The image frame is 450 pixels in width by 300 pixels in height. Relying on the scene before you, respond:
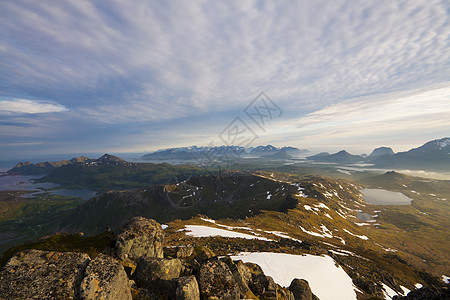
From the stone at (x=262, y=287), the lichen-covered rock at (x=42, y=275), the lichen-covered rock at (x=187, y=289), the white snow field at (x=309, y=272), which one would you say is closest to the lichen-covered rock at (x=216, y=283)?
the lichen-covered rock at (x=187, y=289)

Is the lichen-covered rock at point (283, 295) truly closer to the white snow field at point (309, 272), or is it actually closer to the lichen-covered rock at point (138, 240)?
the white snow field at point (309, 272)

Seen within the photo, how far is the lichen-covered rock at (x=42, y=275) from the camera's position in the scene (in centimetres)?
A: 935

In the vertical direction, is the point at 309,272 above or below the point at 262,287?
below

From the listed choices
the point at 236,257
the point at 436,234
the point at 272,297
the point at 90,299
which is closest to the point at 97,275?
Answer: the point at 90,299

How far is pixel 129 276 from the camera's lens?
569 inches

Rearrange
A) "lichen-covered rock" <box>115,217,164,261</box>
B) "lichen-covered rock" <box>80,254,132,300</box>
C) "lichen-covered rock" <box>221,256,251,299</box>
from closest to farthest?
1. "lichen-covered rock" <box>80,254,132,300</box>
2. "lichen-covered rock" <box>221,256,251,299</box>
3. "lichen-covered rock" <box>115,217,164,261</box>

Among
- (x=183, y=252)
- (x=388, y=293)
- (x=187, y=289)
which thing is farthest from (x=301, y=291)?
(x=388, y=293)

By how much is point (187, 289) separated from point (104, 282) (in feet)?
18.0

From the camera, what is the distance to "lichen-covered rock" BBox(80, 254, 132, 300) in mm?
10187

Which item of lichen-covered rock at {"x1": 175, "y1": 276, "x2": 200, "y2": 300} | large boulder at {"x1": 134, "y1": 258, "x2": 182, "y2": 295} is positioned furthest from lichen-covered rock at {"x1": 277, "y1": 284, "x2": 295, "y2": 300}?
large boulder at {"x1": 134, "y1": 258, "x2": 182, "y2": 295}

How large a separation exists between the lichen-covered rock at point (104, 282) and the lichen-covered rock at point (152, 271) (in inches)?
97.7

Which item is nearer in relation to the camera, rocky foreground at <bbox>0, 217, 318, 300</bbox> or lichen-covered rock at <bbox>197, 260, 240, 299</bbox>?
rocky foreground at <bbox>0, 217, 318, 300</bbox>

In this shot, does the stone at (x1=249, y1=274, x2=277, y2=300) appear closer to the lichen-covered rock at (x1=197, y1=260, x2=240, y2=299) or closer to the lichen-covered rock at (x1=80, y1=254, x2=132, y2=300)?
the lichen-covered rock at (x1=197, y1=260, x2=240, y2=299)

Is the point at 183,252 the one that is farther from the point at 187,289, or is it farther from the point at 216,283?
the point at 187,289
